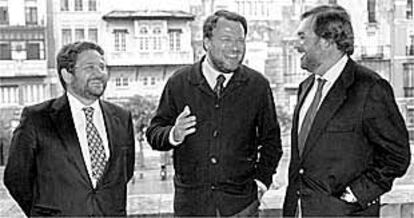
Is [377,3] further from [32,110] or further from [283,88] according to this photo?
[32,110]

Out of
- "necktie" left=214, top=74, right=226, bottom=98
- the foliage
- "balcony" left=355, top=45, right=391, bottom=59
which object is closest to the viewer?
"necktie" left=214, top=74, right=226, bottom=98

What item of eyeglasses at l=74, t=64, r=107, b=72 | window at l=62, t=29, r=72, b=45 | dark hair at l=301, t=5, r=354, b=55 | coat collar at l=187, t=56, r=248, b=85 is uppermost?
window at l=62, t=29, r=72, b=45

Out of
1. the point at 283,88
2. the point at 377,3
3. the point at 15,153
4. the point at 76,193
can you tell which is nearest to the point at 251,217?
the point at 76,193

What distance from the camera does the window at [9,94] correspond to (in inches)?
138

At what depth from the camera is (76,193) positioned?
5.49ft

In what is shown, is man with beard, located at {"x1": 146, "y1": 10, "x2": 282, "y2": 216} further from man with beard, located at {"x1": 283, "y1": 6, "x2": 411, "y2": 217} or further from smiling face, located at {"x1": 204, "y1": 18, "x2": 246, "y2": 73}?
man with beard, located at {"x1": 283, "y1": 6, "x2": 411, "y2": 217}

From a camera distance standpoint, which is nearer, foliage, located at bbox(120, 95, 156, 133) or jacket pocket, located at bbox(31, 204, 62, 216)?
jacket pocket, located at bbox(31, 204, 62, 216)

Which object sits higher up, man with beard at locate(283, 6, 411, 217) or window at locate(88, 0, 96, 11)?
window at locate(88, 0, 96, 11)

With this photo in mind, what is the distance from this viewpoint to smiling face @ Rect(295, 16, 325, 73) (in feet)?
5.37

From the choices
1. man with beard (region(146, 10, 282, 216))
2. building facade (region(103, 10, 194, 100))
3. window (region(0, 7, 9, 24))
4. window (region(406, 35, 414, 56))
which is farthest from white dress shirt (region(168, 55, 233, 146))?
window (region(406, 35, 414, 56))

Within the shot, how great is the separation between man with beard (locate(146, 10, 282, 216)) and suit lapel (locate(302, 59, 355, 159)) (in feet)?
0.63

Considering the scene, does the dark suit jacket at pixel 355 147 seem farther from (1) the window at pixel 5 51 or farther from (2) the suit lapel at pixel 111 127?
(1) the window at pixel 5 51

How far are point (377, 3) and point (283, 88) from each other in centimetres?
76

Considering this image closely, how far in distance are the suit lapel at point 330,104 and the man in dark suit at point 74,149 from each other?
526 mm
